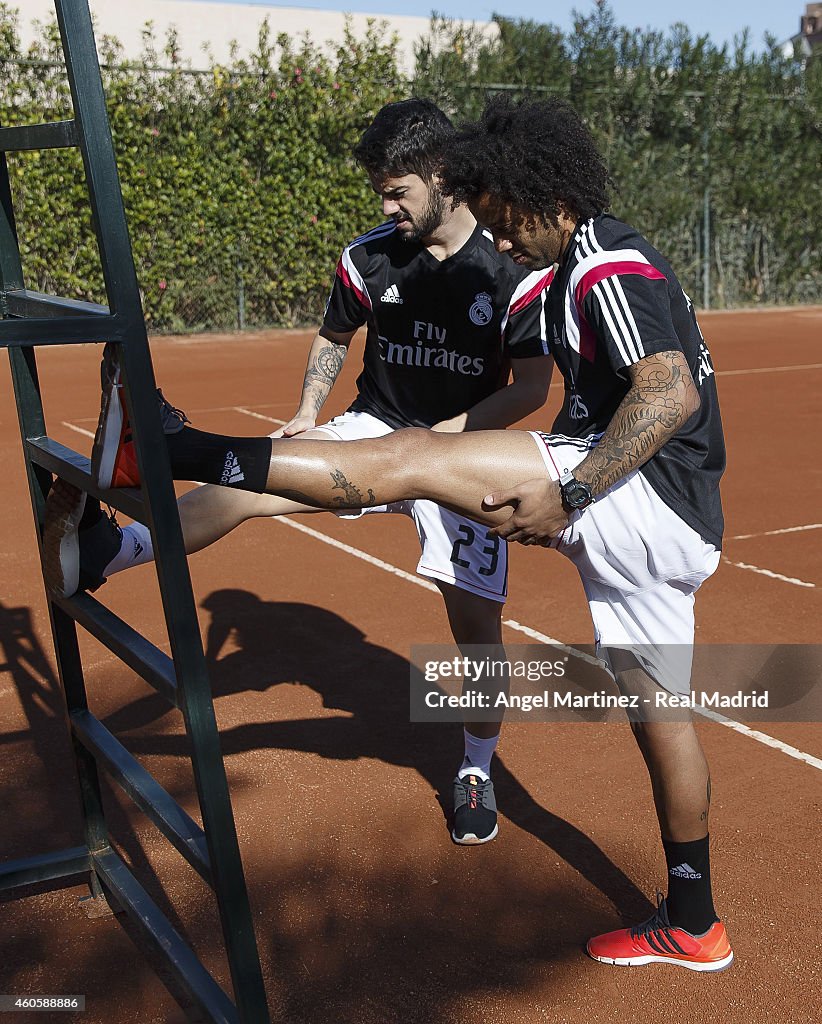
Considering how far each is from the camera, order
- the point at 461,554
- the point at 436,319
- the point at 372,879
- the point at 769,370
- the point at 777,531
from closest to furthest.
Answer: the point at 372,879, the point at 461,554, the point at 436,319, the point at 777,531, the point at 769,370

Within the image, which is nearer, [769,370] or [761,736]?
[761,736]

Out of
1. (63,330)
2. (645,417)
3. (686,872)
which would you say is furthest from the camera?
(686,872)

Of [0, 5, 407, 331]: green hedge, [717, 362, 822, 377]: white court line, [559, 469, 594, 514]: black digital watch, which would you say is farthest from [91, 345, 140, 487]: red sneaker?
[0, 5, 407, 331]: green hedge

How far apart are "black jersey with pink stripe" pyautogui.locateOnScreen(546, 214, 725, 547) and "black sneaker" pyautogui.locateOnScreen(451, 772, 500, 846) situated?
3.87 feet

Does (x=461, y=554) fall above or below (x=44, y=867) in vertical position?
above

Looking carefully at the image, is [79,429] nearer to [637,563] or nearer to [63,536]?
[63,536]

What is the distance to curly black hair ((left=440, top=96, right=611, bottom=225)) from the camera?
2.61 meters

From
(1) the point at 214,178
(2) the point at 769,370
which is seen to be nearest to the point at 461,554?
(2) the point at 769,370

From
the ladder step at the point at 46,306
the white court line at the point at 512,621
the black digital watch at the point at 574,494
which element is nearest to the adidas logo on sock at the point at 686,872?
the black digital watch at the point at 574,494

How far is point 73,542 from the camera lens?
269 centimetres

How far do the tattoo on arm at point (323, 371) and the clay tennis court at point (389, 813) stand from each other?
1.21 metres

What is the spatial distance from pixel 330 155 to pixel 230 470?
14.6m

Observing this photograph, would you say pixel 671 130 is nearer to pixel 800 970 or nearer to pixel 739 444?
pixel 739 444

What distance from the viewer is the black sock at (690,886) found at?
2711mm
